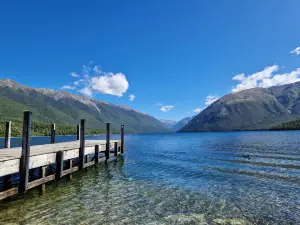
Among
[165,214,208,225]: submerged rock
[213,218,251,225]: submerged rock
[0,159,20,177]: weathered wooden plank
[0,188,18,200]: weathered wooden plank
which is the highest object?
[0,159,20,177]: weathered wooden plank

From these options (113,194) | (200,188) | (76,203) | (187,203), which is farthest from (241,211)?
(76,203)

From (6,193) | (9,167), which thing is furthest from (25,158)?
(6,193)

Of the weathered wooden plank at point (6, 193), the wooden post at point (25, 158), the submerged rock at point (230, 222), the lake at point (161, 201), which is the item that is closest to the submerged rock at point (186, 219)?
the lake at point (161, 201)

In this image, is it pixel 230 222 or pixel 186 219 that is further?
pixel 186 219

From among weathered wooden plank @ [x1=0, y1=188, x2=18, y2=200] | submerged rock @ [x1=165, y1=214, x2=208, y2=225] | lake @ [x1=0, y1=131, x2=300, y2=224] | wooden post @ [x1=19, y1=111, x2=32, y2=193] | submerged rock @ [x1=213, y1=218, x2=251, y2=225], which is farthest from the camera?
wooden post @ [x1=19, y1=111, x2=32, y2=193]

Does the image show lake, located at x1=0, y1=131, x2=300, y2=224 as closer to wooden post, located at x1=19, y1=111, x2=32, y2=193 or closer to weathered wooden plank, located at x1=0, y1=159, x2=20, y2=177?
wooden post, located at x1=19, y1=111, x2=32, y2=193

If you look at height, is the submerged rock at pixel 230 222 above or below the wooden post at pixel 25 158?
below

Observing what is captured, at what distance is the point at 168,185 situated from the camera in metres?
18.2

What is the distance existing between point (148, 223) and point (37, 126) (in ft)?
590

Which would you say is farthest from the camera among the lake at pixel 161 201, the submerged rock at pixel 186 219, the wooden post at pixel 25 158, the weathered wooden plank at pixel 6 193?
the wooden post at pixel 25 158

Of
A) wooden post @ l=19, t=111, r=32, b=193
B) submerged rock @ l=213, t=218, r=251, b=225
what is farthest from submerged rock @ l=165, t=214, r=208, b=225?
wooden post @ l=19, t=111, r=32, b=193

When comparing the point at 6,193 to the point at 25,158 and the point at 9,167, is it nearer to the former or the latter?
the point at 9,167

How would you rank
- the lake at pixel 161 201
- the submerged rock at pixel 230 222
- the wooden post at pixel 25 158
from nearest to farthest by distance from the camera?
the submerged rock at pixel 230 222
the lake at pixel 161 201
the wooden post at pixel 25 158

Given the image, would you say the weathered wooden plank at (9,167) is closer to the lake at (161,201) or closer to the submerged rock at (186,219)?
the lake at (161,201)
